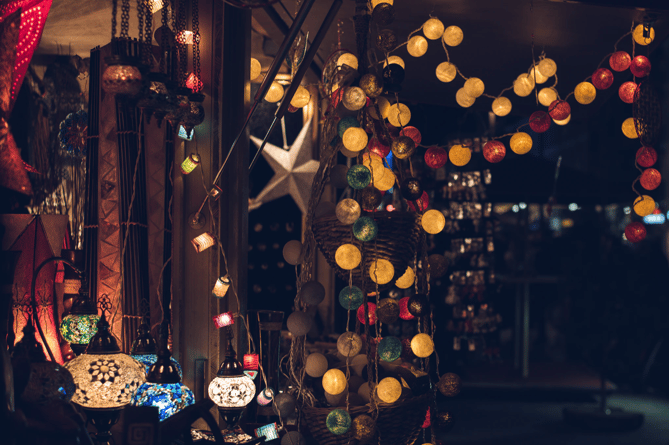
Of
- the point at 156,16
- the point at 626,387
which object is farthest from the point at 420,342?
the point at 626,387

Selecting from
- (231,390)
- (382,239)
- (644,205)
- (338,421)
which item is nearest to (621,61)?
(644,205)

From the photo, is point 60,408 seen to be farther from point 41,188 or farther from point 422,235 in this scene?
point 41,188

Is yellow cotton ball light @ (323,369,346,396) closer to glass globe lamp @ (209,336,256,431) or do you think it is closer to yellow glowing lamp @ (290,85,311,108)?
glass globe lamp @ (209,336,256,431)

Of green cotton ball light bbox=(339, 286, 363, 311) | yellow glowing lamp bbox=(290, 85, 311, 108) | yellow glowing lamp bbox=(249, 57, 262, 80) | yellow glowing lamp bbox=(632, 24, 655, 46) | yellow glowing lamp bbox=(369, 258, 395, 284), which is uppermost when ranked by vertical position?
yellow glowing lamp bbox=(632, 24, 655, 46)

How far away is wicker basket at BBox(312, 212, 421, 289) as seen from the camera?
1.70 m

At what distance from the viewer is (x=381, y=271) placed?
5.48ft

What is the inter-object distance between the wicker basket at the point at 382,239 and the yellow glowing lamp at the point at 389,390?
29cm

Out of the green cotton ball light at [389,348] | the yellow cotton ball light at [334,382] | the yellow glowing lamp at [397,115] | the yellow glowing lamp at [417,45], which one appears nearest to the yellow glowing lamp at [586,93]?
the yellow glowing lamp at [417,45]

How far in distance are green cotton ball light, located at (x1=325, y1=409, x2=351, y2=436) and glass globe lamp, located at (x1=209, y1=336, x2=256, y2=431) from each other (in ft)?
0.91

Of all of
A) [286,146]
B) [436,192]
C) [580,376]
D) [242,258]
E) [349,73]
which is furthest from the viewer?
[580,376]

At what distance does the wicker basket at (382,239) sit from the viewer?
1702 mm

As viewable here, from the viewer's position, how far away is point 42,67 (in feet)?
11.3

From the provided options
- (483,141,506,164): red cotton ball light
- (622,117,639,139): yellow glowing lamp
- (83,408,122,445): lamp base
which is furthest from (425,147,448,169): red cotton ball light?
(83,408,122,445): lamp base

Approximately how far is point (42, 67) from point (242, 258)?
206 cm
